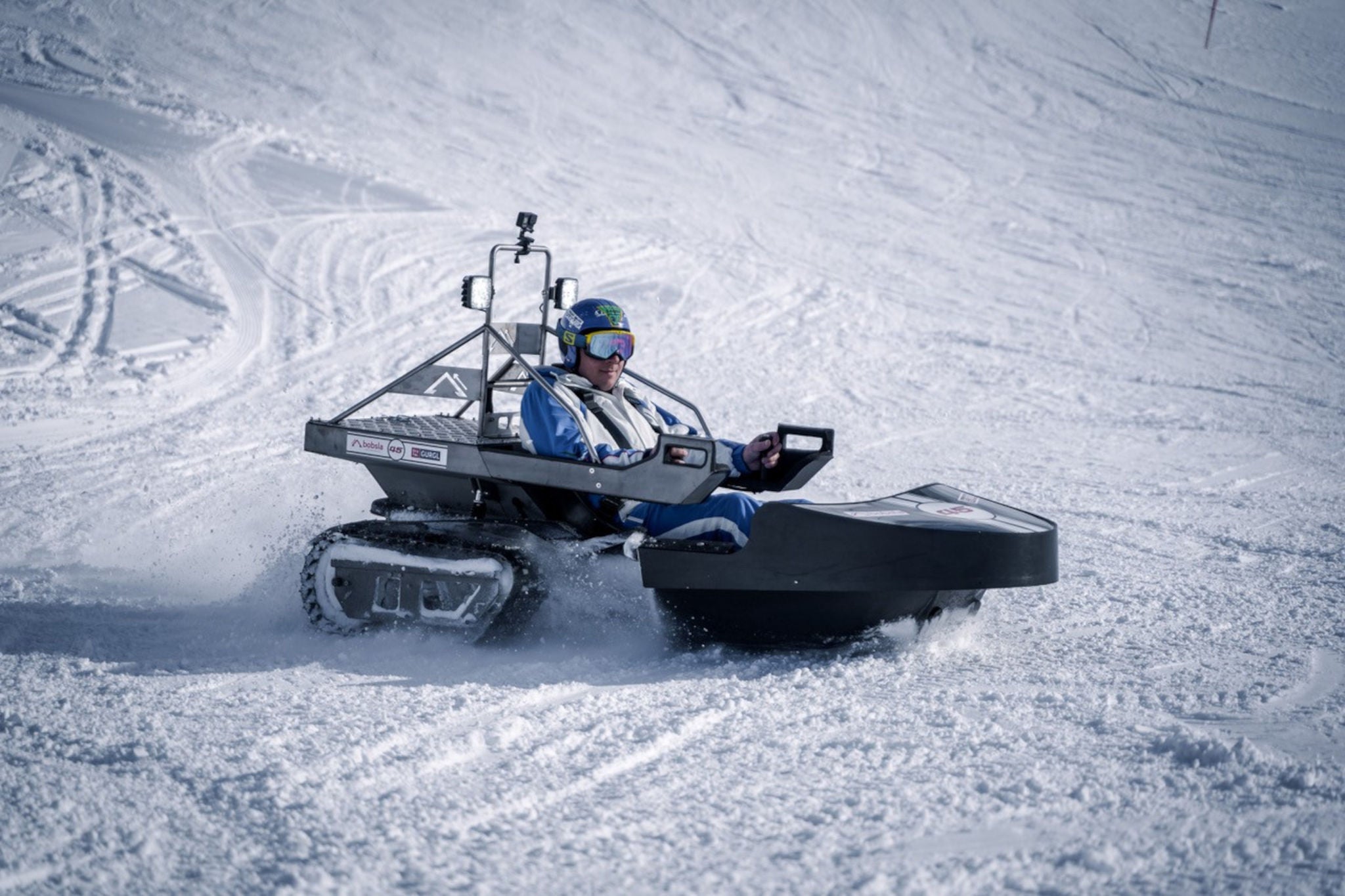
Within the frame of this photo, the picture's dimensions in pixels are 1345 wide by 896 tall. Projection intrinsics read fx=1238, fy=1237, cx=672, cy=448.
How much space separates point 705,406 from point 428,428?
4682mm

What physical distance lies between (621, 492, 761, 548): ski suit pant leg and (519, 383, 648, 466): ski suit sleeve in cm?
24

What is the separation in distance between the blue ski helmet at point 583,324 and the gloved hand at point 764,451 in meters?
0.72

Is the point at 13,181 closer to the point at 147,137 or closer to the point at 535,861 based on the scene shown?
the point at 147,137

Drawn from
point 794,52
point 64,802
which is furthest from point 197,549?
point 794,52

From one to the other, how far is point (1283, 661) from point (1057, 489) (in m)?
3.45

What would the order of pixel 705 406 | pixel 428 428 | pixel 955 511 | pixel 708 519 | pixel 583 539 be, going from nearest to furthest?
1. pixel 955 511
2. pixel 708 519
3. pixel 583 539
4. pixel 428 428
5. pixel 705 406

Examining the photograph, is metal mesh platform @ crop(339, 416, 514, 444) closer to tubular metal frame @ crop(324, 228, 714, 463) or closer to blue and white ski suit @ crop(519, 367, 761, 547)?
tubular metal frame @ crop(324, 228, 714, 463)

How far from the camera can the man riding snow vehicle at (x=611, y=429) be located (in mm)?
4715

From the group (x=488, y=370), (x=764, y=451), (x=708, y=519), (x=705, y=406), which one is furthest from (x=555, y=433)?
(x=705, y=406)

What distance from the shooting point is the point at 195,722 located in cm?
374

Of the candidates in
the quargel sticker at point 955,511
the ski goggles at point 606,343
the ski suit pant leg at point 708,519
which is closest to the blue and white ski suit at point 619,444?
the ski suit pant leg at point 708,519

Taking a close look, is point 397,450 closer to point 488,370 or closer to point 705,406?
point 488,370

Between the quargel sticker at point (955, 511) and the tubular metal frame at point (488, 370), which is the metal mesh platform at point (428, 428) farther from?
the quargel sticker at point (955, 511)

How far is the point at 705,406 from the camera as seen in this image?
1006cm
